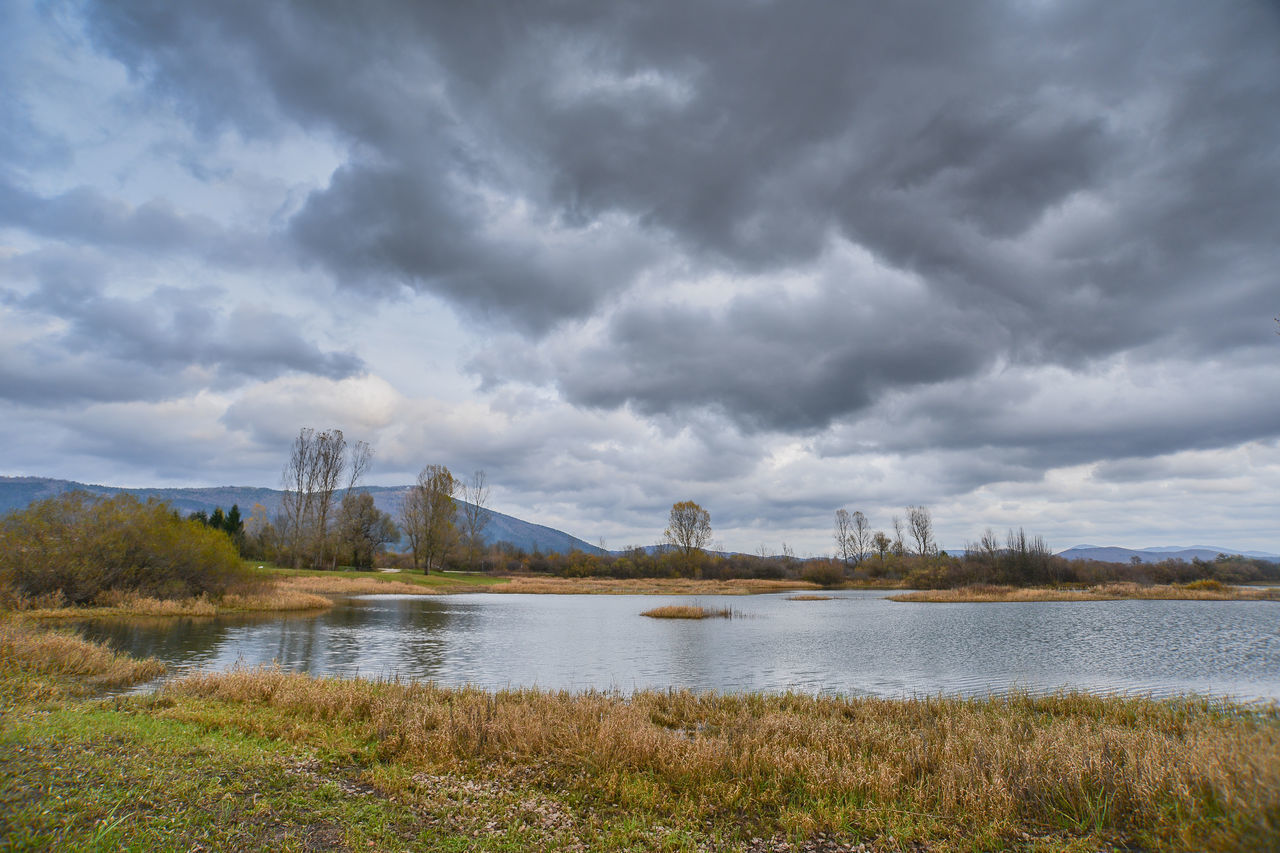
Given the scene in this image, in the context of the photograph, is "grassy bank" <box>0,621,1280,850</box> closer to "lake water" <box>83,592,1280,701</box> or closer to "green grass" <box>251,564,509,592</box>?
"lake water" <box>83,592,1280,701</box>

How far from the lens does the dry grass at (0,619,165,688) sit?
14.8 metres

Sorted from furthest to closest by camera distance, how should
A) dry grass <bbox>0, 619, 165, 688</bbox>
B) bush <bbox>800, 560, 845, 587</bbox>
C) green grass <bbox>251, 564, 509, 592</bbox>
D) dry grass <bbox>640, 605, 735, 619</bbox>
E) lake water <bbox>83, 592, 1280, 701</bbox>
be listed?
bush <bbox>800, 560, 845, 587</bbox>
green grass <bbox>251, 564, 509, 592</bbox>
dry grass <bbox>640, 605, 735, 619</bbox>
lake water <bbox>83, 592, 1280, 701</bbox>
dry grass <bbox>0, 619, 165, 688</bbox>

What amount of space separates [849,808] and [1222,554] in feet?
388

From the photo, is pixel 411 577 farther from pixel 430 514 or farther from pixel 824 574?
pixel 824 574

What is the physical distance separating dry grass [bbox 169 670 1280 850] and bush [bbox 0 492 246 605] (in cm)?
2744

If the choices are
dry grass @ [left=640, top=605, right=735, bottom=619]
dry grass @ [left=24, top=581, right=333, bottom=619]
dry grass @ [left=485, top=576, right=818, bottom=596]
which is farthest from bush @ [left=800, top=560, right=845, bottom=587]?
dry grass @ [left=24, top=581, right=333, bottom=619]

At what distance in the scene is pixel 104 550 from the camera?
3403 cm

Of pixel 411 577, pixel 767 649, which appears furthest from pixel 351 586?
pixel 767 649

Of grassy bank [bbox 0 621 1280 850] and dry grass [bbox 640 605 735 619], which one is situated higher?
grassy bank [bbox 0 621 1280 850]

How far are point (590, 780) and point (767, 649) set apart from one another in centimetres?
2054

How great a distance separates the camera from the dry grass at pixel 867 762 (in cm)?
645

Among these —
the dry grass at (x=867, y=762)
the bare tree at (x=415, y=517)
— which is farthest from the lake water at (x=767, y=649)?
the bare tree at (x=415, y=517)

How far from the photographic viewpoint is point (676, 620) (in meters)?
41.7

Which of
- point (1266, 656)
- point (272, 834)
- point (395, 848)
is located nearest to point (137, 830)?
point (272, 834)
